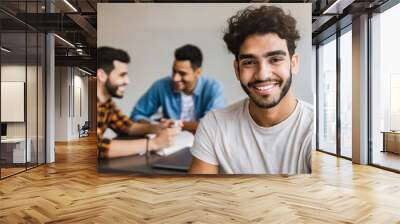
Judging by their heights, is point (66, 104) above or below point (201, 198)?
above

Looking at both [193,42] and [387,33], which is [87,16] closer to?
[193,42]

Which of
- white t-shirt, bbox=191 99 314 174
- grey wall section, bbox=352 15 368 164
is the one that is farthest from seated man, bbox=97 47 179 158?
grey wall section, bbox=352 15 368 164

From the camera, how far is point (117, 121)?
6.53m

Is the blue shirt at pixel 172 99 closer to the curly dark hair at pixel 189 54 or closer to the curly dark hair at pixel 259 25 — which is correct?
the curly dark hair at pixel 189 54

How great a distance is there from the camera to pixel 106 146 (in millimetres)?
6551

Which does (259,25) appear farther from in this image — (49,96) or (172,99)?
(49,96)

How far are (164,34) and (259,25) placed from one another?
5.20 feet

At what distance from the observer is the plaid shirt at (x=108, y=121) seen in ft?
21.4

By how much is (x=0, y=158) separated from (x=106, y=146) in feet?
5.90

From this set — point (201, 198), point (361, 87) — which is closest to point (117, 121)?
point (201, 198)

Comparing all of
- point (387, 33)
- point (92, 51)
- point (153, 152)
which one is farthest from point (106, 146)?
point (92, 51)

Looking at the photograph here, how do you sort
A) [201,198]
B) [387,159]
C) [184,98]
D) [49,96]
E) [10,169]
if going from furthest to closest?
[49,96] < [387,159] < [10,169] < [184,98] < [201,198]

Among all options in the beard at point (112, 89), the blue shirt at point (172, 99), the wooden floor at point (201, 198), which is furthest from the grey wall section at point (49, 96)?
the blue shirt at point (172, 99)

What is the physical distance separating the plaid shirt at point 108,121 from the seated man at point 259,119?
1.22 meters
